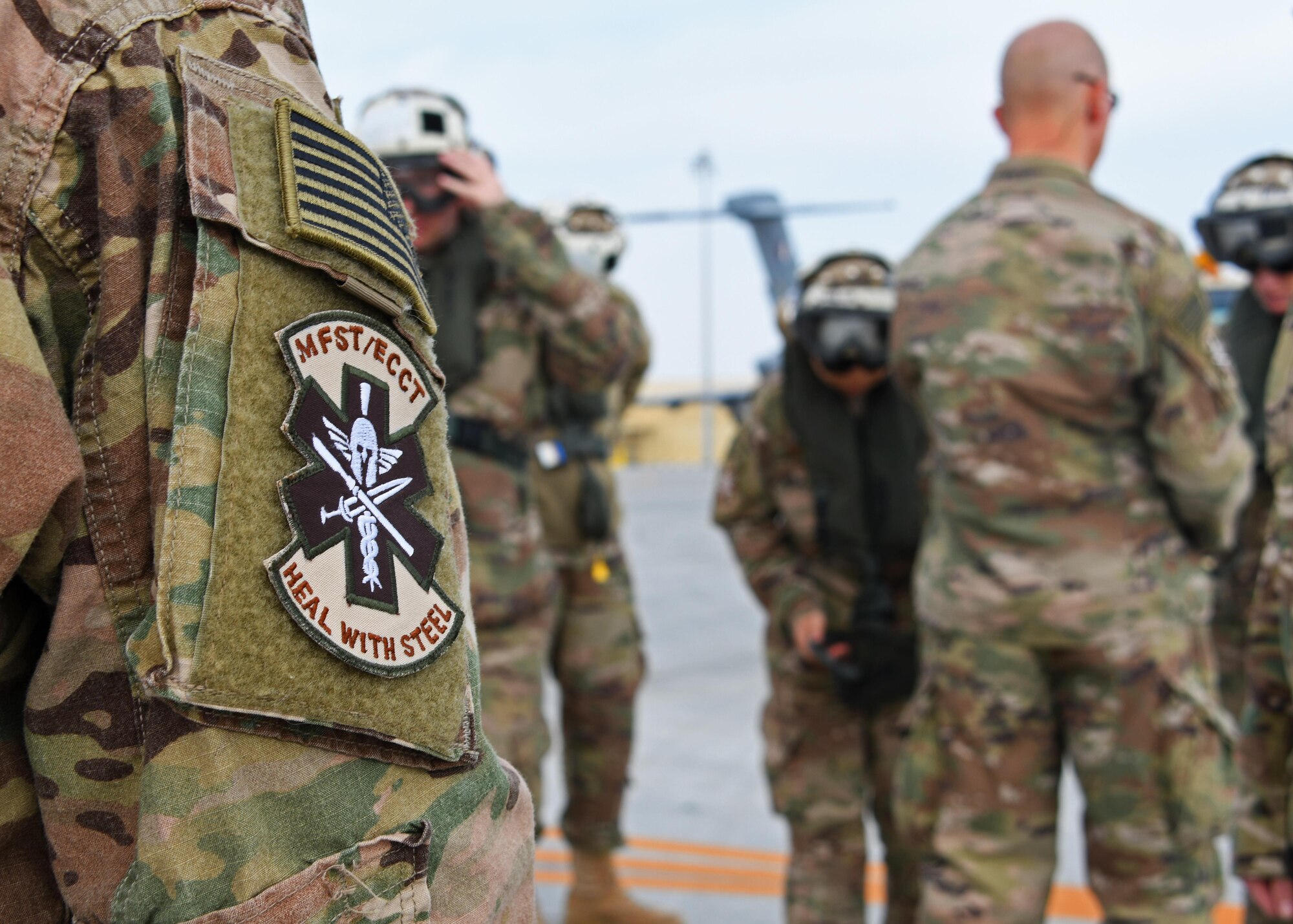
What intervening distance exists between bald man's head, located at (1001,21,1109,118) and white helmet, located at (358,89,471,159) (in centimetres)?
121

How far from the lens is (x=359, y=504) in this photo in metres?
0.72

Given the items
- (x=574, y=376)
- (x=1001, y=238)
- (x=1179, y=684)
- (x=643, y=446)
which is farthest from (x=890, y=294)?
(x=643, y=446)

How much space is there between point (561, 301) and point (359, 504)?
1.98 meters

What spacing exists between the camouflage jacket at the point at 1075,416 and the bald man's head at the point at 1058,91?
0.07m

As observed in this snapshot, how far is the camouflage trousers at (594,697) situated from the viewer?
3.40 metres

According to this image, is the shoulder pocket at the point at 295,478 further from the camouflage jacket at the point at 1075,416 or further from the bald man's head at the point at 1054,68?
the bald man's head at the point at 1054,68

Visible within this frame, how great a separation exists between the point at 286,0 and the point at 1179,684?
188cm

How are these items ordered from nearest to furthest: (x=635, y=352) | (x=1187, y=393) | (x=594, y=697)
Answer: (x=1187, y=393) → (x=635, y=352) → (x=594, y=697)

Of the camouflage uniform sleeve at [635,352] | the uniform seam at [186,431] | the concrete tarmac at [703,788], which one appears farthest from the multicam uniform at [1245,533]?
the uniform seam at [186,431]

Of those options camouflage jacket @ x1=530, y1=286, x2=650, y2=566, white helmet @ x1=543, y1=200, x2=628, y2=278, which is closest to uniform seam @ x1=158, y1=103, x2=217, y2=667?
camouflage jacket @ x1=530, y1=286, x2=650, y2=566

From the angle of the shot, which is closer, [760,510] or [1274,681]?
[1274,681]

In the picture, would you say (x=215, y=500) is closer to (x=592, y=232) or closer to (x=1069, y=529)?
(x=1069, y=529)

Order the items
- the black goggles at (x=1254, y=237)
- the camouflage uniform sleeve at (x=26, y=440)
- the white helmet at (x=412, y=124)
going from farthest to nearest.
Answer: the black goggles at (x=1254, y=237)
the white helmet at (x=412, y=124)
the camouflage uniform sleeve at (x=26, y=440)

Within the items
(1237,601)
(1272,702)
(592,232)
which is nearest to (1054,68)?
(1272,702)
